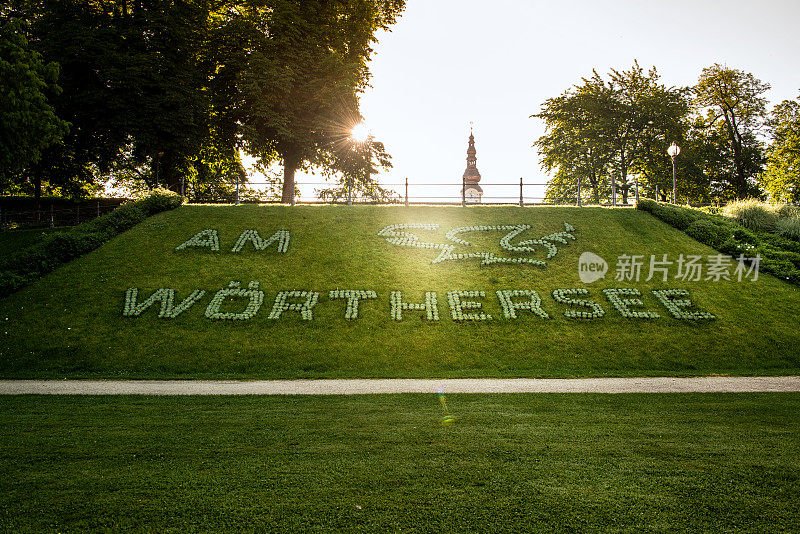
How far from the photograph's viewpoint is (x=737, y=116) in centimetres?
5303

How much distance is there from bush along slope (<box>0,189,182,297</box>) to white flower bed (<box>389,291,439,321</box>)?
52.3 feet

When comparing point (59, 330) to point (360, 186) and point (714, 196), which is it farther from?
point (714, 196)

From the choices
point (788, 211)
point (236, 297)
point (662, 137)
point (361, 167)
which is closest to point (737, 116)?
point (662, 137)

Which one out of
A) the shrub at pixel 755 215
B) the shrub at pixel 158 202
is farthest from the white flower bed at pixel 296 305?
the shrub at pixel 755 215

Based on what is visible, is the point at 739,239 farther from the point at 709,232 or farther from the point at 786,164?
the point at 786,164

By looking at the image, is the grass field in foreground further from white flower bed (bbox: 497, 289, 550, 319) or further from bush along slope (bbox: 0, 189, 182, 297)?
bush along slope (bbox: 0, 189, 182, 297)

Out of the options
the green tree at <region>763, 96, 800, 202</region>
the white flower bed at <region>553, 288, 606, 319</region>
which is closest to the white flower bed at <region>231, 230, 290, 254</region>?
the white flower bed at <region>553, 288, 606, 319</region>

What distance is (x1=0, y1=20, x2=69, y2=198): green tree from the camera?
820 inches

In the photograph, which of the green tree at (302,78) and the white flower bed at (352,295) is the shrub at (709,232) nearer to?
the white flower bed at (352,295)

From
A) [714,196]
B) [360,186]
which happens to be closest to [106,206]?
[360,186]

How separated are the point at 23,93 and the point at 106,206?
15.3m

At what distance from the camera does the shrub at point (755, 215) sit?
2603 centimetres

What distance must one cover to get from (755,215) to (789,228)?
7.10 feet

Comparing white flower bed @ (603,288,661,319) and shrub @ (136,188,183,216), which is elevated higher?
shrub @ (136,188,183,216)
